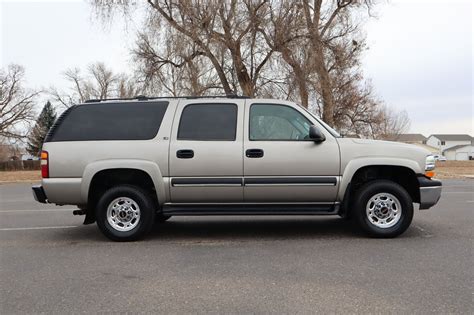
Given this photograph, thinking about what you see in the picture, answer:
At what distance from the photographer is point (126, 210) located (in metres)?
6.07

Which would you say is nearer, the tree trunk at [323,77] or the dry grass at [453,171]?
the tree trunk at [323,77]

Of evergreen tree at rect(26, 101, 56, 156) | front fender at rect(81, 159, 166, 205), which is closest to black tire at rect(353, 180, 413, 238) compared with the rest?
front fender at rect(81, 159, 166, 205)

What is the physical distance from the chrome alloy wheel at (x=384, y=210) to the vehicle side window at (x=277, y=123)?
134 centimetres

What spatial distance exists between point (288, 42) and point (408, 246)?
1531 centimetres

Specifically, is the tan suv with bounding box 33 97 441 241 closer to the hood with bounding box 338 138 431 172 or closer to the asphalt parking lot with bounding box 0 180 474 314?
the hood with bounding box 338 138 431 172

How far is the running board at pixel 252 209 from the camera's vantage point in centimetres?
598

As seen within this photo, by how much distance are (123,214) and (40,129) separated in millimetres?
54593

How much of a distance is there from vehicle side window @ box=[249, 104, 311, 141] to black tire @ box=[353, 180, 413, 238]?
1177 mm

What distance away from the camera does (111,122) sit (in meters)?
6.16

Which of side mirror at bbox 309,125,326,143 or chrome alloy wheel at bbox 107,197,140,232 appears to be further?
chrome alloy wheel at bbox 107,197,140,232

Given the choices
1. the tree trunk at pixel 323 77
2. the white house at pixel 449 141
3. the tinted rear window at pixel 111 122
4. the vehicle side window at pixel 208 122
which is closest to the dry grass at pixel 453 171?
the tree trunk at pixel 323 77

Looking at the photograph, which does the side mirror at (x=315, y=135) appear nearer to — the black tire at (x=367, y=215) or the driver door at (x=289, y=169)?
the driver door at (x=289, y=169)

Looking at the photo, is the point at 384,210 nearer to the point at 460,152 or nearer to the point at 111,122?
the point at 111,122

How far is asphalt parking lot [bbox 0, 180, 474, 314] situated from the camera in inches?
146
